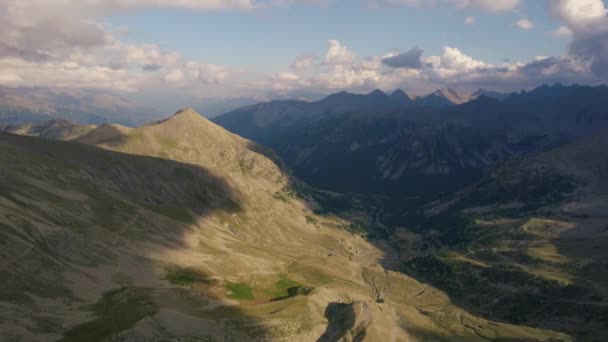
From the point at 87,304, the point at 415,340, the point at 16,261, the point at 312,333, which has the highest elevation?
the point at 16,261

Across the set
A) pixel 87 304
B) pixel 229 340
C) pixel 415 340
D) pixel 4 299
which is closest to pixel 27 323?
pixel 4 299

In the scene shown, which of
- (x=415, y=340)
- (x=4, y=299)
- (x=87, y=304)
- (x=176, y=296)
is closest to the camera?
(x=4, y=299)

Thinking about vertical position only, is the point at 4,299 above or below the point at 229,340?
above

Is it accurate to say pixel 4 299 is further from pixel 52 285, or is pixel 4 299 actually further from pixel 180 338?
pixel 180 338

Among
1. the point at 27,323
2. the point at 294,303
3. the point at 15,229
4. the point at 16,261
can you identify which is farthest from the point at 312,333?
the point at 15,229

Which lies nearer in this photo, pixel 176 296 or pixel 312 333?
pixel 312 333

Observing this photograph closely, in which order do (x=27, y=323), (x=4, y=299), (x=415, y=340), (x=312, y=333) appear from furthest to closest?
(x=415, y=340) < (x=312, y=333) < (x=4, y=299) < (x=27, y=323)
